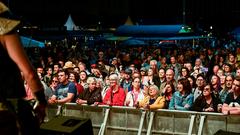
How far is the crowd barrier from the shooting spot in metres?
7.34

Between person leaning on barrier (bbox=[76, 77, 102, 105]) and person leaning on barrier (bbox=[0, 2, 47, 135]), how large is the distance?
643 centimetres

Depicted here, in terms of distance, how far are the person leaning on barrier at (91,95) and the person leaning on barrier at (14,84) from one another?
6.43 m

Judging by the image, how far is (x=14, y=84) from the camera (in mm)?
3133

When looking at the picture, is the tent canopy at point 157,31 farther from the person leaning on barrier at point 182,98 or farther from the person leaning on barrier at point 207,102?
the person leaning on barrier at point 207,102

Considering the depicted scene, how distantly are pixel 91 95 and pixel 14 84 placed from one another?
6835 mm

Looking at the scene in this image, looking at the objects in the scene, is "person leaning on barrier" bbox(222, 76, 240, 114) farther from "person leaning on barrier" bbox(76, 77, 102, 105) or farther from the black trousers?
the black trousers

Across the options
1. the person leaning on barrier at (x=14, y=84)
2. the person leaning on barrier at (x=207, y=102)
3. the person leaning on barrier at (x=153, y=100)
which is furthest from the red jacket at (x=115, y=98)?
the person leaning on barrier at (x=14, y=84)

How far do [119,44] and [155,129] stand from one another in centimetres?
3106

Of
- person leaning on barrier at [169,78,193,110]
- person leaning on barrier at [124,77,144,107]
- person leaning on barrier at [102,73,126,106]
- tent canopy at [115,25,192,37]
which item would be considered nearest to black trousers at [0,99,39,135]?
person leaning on barrier at [169,78,193,110]

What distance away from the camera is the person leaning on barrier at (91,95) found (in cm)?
978

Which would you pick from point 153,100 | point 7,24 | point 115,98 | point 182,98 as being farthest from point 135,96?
point 7,24

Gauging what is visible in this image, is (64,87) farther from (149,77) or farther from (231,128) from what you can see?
(231,128)

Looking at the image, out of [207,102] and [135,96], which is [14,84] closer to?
[207,102]

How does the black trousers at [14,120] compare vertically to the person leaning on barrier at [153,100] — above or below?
above
